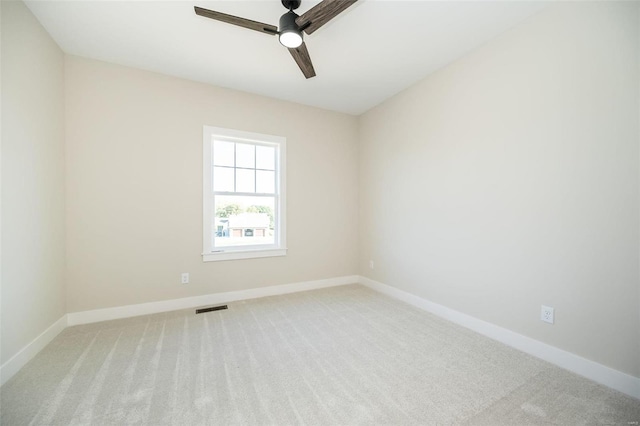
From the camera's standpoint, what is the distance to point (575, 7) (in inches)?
73.3

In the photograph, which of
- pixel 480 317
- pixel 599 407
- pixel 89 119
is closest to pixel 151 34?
pixel 89 119

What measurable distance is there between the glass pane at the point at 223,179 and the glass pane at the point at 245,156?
18cm

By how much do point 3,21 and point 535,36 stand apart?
3978 millimetres

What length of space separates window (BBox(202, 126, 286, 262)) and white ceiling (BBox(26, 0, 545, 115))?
751 millimetres

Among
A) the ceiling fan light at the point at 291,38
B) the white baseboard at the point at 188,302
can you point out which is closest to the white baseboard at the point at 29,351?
the white baseboard at the point at 188,302

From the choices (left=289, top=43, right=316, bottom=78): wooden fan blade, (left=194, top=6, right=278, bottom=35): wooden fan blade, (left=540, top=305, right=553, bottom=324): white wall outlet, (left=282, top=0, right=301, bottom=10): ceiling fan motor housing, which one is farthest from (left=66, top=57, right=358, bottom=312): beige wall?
(left=540, top=305, right=553, bottom=324): white wall outlet

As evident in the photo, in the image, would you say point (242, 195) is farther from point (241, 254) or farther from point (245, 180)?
point (241, 254)

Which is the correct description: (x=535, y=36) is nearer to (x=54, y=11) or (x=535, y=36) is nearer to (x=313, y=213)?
(x=313, y=213)

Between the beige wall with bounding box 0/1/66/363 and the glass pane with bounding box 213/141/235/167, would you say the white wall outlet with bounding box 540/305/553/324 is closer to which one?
the glass pane with bounding box 213/141/235/167

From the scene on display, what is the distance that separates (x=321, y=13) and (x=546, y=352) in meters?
3.05

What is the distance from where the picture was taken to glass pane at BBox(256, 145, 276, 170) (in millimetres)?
3613

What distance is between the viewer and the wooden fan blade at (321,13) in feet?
5.29

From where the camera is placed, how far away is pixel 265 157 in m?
3.65

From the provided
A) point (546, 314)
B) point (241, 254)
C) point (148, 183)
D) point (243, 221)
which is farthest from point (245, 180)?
point (546, 314)
